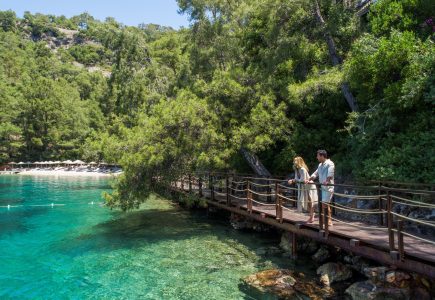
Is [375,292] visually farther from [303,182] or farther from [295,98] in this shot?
[295,98]

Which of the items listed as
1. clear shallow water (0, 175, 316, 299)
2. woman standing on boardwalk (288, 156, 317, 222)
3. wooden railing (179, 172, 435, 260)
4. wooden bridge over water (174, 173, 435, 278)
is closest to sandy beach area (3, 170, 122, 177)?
clear shallow water (0, 175, 316, 299)

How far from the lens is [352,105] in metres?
14.4

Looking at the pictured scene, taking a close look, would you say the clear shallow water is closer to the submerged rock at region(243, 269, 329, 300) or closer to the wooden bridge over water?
the submerged rock at region(243, 269, 329, 300)

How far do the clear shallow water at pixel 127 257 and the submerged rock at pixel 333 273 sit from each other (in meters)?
1.15

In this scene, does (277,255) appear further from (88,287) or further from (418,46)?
(418,46)

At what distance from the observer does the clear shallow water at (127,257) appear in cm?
912

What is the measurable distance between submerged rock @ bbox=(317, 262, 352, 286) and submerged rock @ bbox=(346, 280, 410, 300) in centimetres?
101

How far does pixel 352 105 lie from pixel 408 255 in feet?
28.3

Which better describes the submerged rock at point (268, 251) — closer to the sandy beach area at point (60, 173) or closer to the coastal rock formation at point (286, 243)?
the coastal rock formation at point (286, 243)

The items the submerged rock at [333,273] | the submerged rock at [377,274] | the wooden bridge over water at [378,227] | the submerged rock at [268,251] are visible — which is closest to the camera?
the wooden bridge over water at [378,227]

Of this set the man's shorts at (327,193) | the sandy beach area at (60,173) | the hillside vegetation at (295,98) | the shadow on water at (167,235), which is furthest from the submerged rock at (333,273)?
the sandy beach area at (60,173)

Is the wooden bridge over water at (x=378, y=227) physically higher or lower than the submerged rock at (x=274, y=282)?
higher

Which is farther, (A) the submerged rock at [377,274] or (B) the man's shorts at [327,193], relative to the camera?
(B) the man's shorts at [327,193]

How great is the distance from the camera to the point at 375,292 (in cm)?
719
